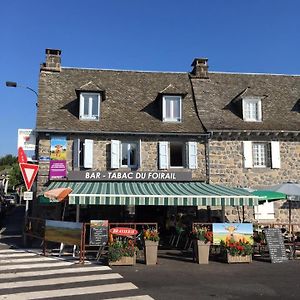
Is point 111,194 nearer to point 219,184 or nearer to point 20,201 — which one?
point 219,184

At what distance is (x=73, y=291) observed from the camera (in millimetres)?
8625

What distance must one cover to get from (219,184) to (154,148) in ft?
11.8

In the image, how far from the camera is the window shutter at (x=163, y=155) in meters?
19.5

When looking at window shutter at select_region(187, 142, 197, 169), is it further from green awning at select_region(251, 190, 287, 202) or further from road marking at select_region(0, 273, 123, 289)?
road marking at select_region(0, 273, 123, 289)

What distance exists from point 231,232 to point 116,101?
10717 millimetres

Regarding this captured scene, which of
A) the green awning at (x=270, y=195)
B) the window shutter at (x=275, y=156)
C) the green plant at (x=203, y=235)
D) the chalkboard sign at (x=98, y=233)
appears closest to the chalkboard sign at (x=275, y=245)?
the green plant at (x=203, y=235)

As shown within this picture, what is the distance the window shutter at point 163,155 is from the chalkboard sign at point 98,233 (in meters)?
7.25

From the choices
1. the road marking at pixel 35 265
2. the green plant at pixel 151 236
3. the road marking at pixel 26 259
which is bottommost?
the road marking at pixel 35 265

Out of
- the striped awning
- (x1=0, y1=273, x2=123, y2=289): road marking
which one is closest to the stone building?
the striped awning

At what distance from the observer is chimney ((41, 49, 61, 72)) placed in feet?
73.8

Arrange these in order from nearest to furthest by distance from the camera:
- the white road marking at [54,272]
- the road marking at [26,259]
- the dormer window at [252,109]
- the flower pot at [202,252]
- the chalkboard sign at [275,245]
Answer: the white road marking at [54,272] < the road marking at [26,259] < the flower pot at [202,252] < the chalkboard sign at [275,245] < the dormer window at [252,109]

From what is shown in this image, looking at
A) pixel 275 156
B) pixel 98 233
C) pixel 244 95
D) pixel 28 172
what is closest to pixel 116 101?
pixel 244 95

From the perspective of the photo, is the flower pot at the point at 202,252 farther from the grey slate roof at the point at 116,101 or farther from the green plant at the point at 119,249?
the grey slate roof at the point at 116,101

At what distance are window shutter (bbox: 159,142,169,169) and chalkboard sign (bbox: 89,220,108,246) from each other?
7.25 metres
